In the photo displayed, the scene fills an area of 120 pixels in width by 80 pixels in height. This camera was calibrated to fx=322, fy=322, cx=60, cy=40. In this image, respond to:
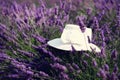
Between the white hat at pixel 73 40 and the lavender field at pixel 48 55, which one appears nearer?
the lavender field at pixel 48 55

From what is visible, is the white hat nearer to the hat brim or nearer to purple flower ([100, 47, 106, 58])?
the hat brim

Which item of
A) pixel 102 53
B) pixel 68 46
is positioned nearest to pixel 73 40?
pixel 68 46

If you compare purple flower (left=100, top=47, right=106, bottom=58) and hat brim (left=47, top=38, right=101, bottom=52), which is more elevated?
purple flower (left=100, top=47, right=106, bottom=58)

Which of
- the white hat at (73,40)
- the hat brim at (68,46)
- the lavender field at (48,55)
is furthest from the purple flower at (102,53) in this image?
the white hat at (73,40)

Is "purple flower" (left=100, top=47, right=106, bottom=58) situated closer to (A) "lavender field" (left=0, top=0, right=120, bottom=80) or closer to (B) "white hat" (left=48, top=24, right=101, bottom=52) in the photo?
(A) "lavender field" (left=0, top=0, right=120, bottom=80)

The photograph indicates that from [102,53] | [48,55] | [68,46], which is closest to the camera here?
[102,53]

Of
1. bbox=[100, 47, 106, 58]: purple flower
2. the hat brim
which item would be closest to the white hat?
the hat brim

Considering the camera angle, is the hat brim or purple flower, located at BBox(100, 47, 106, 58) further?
the hat brim

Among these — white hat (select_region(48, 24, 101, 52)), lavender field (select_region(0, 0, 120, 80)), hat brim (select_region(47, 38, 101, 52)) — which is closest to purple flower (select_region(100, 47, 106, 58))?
lavender field (select_region(0, 0, 120, 80))

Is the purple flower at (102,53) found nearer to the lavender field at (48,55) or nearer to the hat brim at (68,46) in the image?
the lavender field at (48,55)

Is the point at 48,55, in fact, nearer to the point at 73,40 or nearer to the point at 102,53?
the point at 73,40

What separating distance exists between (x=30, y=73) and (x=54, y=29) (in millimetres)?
1054

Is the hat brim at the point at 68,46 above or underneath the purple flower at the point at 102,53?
underneath

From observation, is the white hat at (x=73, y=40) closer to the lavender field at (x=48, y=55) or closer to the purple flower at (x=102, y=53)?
the lavender field at (x=48, y=55)
